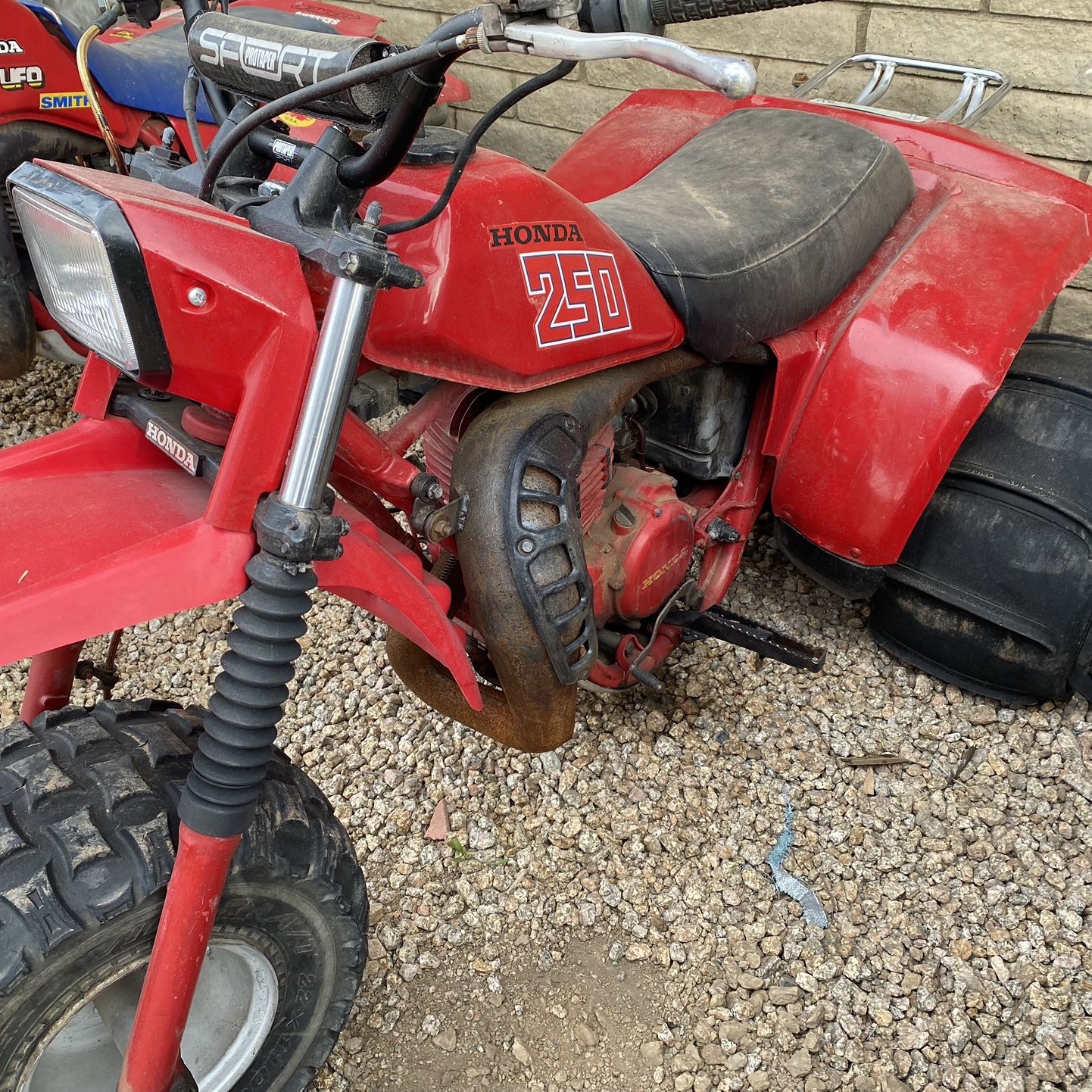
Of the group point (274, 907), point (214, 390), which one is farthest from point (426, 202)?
point (274, 907)

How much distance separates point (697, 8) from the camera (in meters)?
0.94

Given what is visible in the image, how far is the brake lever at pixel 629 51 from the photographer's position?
2.56ft

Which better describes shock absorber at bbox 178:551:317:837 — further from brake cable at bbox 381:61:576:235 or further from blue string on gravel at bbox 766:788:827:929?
blue string on gravel at bbox 766:788:827:929

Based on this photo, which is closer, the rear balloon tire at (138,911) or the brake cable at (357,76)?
the brake cable at (357,76)

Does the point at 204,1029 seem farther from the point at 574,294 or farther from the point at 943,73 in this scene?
the point at 943,73

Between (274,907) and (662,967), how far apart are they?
0.71m

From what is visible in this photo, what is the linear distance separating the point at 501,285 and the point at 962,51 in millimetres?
1996

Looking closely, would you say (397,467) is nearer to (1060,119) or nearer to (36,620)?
(36,620)

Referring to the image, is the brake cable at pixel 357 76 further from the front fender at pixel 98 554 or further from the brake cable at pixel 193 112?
the front fender at pixel 98 554

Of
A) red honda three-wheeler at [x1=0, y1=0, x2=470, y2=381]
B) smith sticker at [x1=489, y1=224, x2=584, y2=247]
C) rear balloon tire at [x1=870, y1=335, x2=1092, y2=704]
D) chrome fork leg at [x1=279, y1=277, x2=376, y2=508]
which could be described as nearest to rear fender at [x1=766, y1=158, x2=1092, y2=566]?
rear balloon tire at [x1=870, y1=335, x2=1092, y2=704]

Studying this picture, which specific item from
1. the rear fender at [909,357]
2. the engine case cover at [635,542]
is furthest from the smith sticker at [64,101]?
the rear fender at [909,357]

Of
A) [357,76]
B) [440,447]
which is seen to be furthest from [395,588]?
[357,76]

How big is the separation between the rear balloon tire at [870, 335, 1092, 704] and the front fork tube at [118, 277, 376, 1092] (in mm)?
1326

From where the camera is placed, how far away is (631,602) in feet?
5.54
